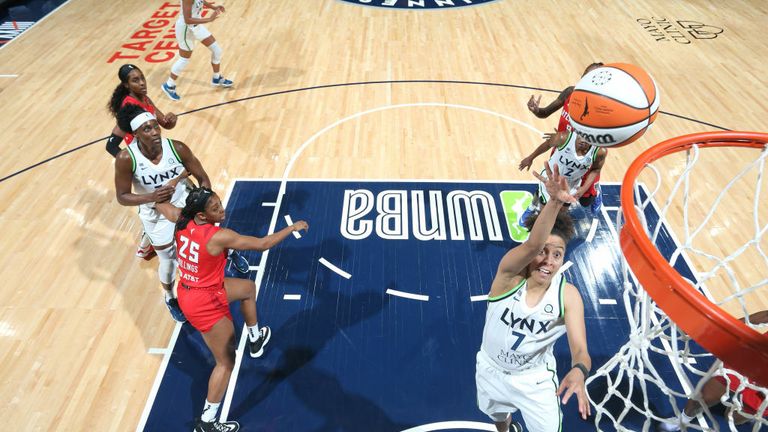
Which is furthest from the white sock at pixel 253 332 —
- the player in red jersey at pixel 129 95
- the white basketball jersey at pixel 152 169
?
the player in red jersey at pixel 129 95

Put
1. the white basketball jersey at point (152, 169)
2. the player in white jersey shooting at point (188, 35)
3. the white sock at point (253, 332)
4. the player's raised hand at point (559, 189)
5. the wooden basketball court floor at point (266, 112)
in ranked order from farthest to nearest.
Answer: the player in white jersey shooting at point (188, 35) → the wooden basketball court floor at point (266, 112) → the white sock at point (253, 332) → the white basketball jersey at point (152, 169) → the player's raised hand at point (559, 189)

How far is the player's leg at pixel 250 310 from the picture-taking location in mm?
3653

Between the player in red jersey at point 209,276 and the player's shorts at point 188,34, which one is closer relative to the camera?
the player in red jersey at point 209,276

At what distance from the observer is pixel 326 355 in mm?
4043

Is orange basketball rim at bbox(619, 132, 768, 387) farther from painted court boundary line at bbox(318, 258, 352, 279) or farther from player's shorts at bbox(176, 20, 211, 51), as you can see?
player's shorts at bbox(176, 20, 211, 51)

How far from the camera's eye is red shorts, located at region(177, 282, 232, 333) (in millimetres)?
3240

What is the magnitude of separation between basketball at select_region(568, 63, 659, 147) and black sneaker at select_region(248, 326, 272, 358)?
9.21 feet

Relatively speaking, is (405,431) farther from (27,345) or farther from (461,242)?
(27,345)

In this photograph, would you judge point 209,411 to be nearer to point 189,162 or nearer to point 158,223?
point 158,223

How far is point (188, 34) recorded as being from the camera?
717 cm

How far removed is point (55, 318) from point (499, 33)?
27.4 feet

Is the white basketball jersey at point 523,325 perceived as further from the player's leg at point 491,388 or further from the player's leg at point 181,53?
the player's leg at point 181,53

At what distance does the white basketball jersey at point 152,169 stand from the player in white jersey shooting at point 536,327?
2.65 metres

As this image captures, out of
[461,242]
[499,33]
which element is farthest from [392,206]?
[499,33]
